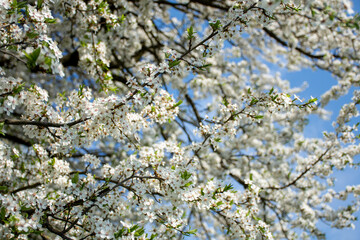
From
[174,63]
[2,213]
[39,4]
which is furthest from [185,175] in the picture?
[39,4]

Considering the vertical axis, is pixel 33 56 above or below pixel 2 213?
above

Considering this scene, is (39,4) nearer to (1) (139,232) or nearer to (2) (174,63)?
(2) (174,63)

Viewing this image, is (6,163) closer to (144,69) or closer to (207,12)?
(144,69)

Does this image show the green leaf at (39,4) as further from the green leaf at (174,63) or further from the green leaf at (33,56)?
the green leaf at (174,63)

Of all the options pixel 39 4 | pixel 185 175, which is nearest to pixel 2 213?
pixel 185 175

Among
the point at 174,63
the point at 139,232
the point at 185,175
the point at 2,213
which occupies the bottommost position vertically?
the point at 2,213

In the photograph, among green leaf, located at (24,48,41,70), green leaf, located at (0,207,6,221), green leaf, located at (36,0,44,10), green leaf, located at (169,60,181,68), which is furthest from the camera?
green leaf, located at (36,0,44,10)

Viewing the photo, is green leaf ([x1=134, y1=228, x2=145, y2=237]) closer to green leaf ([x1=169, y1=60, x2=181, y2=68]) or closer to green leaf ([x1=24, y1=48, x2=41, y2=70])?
green leaf ([x1=169, y1=60, x2=181, y2=68])

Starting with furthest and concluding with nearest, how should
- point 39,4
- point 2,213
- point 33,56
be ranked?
point 39,4, point 2,213, point 33,56

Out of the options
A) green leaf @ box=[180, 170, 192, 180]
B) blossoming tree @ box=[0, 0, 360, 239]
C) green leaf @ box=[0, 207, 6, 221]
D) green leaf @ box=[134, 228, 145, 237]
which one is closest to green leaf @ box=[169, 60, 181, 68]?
blossoming tree @ box=[0, 0, 360, 239]

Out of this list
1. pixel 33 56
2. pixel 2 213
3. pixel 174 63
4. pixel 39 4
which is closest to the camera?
pixel 33 56

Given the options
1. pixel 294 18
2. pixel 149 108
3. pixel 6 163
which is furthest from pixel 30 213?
pixel 294 18

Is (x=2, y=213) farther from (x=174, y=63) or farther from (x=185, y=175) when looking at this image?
(x=174, y=63)

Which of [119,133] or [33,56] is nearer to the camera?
[33,56]
